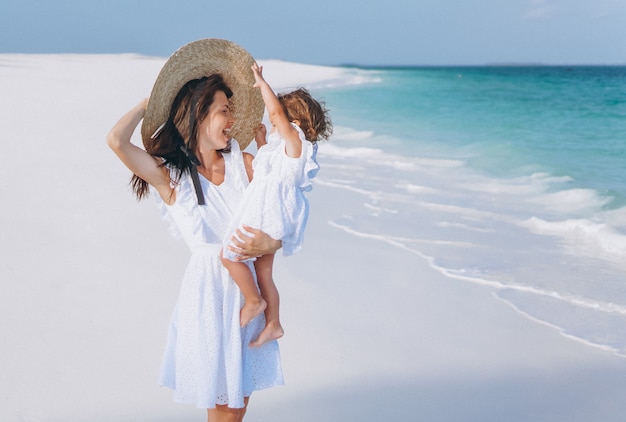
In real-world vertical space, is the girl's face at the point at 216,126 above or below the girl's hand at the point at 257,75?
below

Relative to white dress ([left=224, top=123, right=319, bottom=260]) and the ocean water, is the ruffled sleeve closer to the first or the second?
white dress ([left=224, top=123, right=319, bottom=260])

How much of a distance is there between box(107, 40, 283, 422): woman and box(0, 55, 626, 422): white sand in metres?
1.12

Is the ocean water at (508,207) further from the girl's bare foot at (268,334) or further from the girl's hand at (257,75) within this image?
the girl's hand at (257,75)

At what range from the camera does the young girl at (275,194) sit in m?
2.20

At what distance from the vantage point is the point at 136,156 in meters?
2.20

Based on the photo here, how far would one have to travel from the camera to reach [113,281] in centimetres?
467

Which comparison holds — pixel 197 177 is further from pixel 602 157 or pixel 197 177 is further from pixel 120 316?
pixel 602 157

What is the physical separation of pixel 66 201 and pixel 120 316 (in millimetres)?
2293

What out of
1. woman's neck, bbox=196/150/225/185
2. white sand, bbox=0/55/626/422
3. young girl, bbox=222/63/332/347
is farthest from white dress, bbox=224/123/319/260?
white sand, bbox=0/55/626/422

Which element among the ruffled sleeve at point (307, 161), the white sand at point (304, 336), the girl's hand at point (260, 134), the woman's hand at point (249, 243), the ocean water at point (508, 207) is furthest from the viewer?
the ocean water at point (508, 207)

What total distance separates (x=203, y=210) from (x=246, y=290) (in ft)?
0.83

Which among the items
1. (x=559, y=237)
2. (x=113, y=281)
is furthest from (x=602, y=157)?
(x=113, y=281)

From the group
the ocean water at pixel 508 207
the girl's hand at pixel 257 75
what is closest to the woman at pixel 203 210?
the girl's hand at pixel 257 75

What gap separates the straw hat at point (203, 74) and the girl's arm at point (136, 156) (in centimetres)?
5
